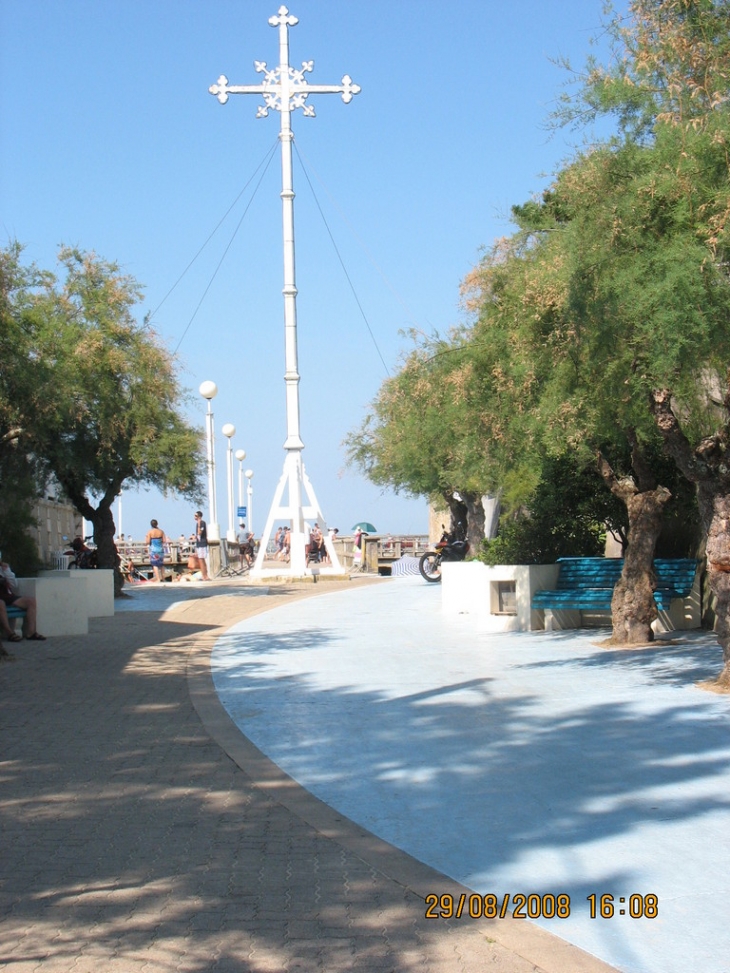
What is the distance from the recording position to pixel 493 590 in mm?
16406

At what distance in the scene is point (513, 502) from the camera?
73.9ft

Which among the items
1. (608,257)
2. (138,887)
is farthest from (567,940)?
(608,257)

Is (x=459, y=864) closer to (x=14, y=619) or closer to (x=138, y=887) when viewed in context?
(x=138, y=887)

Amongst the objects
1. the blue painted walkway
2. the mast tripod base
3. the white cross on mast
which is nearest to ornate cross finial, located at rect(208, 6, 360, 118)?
the white cross on mast

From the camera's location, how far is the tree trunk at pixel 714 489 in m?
9.56

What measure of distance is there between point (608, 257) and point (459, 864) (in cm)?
556

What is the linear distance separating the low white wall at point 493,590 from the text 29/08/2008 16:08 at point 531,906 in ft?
33.9

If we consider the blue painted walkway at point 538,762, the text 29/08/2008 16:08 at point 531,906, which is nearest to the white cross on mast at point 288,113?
the blue painted walkway at point 538,762

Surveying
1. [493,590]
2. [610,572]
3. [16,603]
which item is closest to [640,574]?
[610,572]

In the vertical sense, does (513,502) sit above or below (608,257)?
below

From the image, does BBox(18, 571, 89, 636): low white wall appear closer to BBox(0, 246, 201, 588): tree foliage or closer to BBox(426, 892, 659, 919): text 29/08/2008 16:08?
BBox(0, 246, 201, 588): tree foliage

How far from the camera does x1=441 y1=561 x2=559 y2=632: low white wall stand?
15.2m

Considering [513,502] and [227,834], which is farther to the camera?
[513,502]

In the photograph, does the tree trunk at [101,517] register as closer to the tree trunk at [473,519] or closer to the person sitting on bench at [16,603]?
the person sitting on bench at [16,603]
